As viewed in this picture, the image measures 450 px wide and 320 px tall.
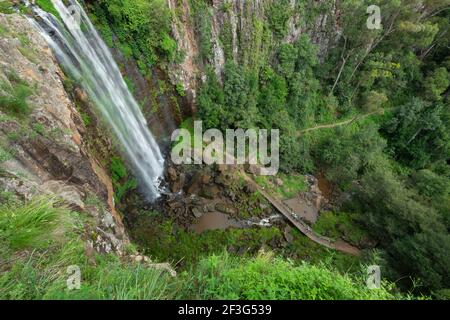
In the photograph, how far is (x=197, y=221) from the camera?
1253 cm

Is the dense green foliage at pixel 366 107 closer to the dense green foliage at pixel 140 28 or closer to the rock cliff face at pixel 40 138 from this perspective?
the dense green foliage at pixel 140 28

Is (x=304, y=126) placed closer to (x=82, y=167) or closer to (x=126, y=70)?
(x=126, y=70)

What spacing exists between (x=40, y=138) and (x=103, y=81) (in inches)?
201

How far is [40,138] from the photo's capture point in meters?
6.01

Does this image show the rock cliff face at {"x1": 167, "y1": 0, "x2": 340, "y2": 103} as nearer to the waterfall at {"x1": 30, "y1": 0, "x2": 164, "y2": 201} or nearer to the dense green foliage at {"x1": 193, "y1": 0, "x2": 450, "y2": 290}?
the dense green foliage at {"x1": 193, "y1": 0, "x2": 450, "y2": 290}

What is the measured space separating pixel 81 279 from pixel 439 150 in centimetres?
2275

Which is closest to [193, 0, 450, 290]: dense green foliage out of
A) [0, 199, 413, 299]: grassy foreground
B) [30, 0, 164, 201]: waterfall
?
[30, 0, 164, 201]: waterfall

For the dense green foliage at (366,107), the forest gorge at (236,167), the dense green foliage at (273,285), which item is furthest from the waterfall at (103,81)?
the dense green foliage at (273,285)

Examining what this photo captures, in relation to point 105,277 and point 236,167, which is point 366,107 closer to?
point 236,167

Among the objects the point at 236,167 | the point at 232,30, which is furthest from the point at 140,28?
the point at 236,167

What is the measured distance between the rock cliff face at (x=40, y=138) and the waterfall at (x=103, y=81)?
2.75 feet

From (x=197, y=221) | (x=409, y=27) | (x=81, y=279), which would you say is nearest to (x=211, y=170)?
(x=197, y=221)

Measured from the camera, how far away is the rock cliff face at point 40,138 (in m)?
5.00

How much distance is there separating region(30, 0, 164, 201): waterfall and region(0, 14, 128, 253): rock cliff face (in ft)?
2.75
